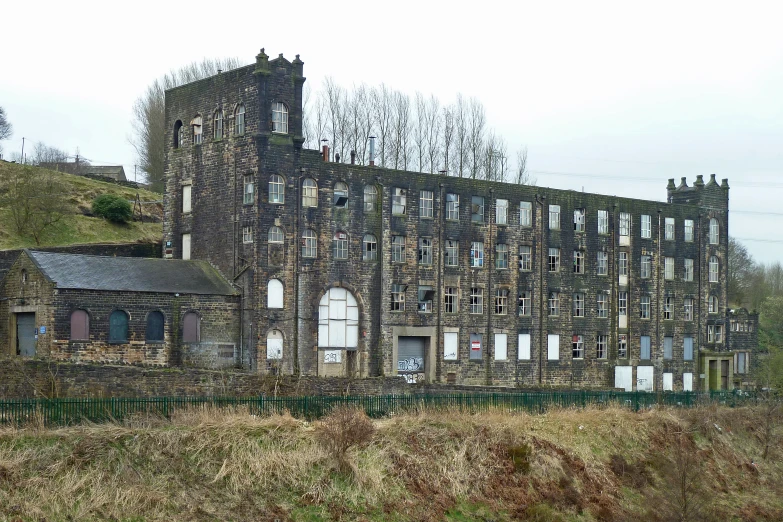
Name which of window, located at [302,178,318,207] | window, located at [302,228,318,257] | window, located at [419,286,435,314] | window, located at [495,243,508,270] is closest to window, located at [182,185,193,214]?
window, located at [302,178,318,207]

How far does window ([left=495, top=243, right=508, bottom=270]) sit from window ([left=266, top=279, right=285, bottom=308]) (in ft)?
41.3

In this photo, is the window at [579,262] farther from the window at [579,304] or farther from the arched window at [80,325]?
the arched window at [80,325]

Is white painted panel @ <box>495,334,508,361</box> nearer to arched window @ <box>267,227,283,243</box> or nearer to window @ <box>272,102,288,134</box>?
arched window @ <box>267,227,283,243</box>

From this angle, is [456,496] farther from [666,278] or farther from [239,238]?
[666,278]

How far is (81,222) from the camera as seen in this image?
201ft

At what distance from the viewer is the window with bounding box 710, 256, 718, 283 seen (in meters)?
63.8

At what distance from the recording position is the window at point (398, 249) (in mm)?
50406

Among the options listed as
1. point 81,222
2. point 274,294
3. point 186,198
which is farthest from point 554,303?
point 81,222

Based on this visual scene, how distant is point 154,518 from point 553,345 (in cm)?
3382

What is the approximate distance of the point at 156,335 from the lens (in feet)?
140

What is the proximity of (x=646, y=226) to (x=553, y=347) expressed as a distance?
994cm

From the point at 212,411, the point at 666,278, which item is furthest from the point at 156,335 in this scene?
the point at 666,278

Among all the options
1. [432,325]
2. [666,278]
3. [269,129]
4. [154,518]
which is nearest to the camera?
[154,518]

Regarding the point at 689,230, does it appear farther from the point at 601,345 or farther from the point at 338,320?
the point at 338,320
